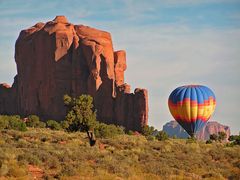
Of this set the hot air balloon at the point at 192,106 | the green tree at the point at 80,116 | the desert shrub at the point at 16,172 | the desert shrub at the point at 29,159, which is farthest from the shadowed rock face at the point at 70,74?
the desert shrub at the point at 16,172

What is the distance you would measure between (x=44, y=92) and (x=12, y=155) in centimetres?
8103

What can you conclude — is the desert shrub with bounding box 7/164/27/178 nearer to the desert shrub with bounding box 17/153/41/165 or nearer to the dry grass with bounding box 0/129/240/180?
the dry grass with bounding box 0/129/240/180

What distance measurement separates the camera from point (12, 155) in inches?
883

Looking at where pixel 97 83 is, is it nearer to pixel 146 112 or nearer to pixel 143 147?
pixel 146 112

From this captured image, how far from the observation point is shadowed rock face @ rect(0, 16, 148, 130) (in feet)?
315

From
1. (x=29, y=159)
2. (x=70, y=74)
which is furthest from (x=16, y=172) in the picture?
(x=70, y=74)

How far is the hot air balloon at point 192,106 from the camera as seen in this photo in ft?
189

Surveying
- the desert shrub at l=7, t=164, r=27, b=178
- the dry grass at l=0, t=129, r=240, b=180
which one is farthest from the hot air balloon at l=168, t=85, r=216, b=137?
the desert shrub at l=7, t=164, r=27, b=178

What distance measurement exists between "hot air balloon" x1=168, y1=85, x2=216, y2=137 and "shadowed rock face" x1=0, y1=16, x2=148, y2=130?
32328mm

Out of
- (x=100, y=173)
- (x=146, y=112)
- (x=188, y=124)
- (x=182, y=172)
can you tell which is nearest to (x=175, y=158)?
(x=182, y=172)

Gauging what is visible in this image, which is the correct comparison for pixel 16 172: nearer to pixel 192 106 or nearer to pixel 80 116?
pixel 80 116

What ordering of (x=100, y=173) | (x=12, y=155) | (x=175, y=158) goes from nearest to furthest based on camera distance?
(x=100, y=173)
(x=12, y=155)
(x=175, y=158)

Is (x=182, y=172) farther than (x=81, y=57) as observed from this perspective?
No

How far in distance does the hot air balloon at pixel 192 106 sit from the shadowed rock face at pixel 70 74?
32.3 meters
